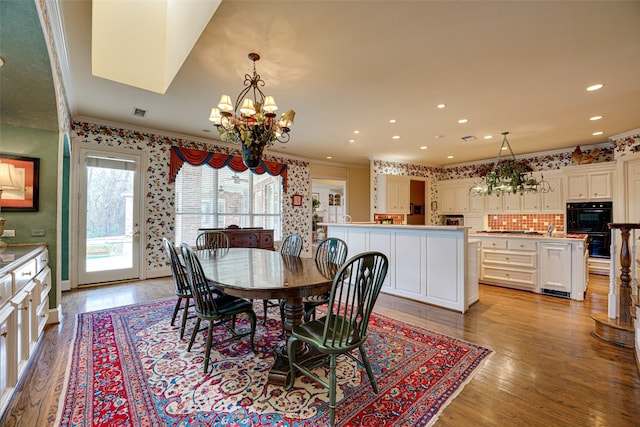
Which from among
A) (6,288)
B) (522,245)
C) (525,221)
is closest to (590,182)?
Result: (525,221)

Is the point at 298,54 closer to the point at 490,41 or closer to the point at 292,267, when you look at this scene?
the point at 490,41

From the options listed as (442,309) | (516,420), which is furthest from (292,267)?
(442,309)

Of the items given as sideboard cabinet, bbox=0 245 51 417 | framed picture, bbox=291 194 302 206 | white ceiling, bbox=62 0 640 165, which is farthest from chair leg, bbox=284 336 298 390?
framed picture, bbox=291 194 302 206

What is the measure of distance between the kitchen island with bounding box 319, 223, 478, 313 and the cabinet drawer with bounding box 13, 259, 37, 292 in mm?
3842

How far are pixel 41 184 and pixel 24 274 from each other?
1.39m

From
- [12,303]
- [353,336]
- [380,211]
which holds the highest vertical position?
[380,211]

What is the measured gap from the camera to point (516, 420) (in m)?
1.64

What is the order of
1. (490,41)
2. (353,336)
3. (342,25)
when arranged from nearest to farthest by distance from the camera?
(353,336) → (342,25) → (490,41)

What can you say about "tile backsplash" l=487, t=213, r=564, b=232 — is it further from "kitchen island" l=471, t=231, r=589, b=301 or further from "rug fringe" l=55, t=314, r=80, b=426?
"rug fringe" l=55, t=314, r=80, b=426

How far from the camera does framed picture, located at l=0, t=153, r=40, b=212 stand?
281cm

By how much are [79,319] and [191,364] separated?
74.3 inches

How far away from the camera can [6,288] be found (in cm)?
175

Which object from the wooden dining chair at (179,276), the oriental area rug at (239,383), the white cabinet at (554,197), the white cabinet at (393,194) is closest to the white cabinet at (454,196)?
the white cabinet at (393,194)

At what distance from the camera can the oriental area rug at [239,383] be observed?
1667 mm
